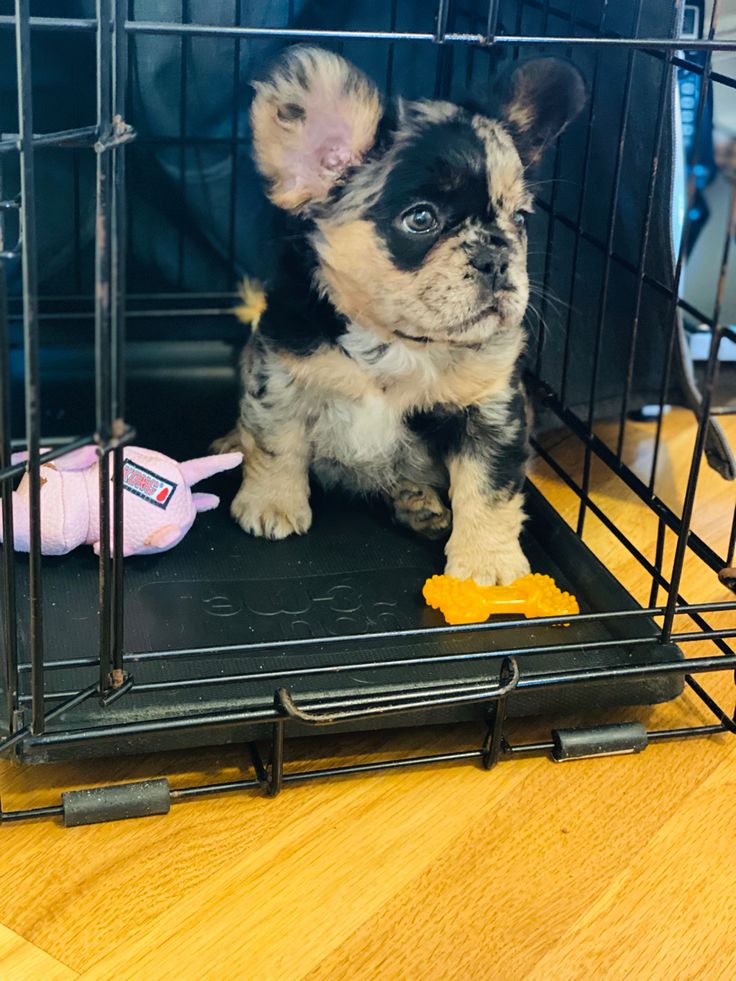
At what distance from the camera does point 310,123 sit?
1.43 meters

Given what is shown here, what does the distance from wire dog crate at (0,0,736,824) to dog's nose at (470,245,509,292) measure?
0.20m

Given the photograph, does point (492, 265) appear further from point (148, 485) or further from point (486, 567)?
point (148, 485)

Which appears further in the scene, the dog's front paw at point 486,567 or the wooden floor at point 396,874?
the dog's front paw at point 486,567

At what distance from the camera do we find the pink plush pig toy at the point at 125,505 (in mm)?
1522

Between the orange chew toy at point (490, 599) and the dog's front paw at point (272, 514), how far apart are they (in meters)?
0.21

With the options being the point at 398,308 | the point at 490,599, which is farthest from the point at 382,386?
the point at 490,599

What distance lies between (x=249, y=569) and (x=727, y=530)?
782 mm

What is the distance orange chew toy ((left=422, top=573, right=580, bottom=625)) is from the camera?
4.98 ft

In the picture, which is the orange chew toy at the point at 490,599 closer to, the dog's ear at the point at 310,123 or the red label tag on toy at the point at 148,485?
the red label tag on toy at the point at 148,485

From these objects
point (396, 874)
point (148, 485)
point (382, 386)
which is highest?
point (382, 386)

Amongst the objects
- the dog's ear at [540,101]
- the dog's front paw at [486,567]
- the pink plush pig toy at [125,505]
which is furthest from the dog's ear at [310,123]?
the dog's front paw at [486,567]

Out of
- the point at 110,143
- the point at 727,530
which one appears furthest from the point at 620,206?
the point at 110,143

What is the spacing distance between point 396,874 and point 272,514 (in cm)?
57

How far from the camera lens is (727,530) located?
1.93 metres
